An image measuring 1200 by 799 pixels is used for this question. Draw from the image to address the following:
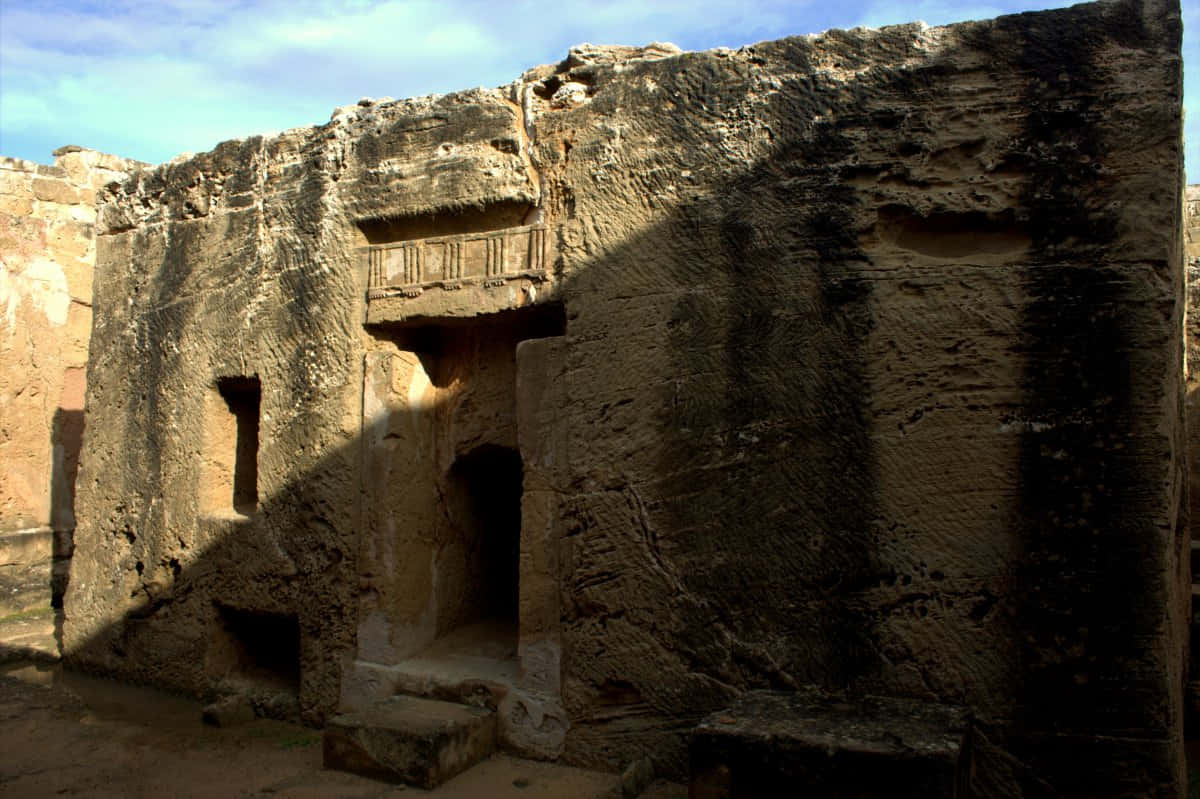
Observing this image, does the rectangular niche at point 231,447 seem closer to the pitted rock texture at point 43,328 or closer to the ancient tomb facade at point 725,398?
the ancient tomb facade at point 725,398

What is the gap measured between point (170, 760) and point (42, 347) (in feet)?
15.6

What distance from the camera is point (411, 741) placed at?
3346mm

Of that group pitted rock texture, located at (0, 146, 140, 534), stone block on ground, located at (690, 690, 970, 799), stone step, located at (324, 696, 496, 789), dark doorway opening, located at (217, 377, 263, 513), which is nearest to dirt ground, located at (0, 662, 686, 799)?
stone step, located at (324, 696, 496, 789)

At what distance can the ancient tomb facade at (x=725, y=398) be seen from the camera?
282 cm

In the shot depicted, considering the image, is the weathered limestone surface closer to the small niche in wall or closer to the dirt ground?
the dirt ground

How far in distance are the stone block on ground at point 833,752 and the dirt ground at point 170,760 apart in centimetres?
55

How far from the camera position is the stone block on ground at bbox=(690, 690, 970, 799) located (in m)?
2.42

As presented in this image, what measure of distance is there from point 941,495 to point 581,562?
133 centimetres

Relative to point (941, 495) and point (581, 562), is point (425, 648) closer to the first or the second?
point (581, 562)

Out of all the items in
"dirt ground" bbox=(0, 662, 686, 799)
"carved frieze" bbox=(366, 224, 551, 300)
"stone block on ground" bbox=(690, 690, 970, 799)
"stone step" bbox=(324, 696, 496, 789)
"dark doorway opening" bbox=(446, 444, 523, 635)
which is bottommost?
"dirt ground" bbox=(0, 662, 686, 799)

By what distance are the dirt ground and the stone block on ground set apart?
55cm

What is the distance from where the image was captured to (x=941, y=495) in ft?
9.70

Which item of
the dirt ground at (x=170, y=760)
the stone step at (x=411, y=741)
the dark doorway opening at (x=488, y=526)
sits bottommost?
the dirt ground at (x=170, y=760)

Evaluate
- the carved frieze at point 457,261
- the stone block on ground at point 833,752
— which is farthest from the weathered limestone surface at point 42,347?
the stone block on ground at point 833,752
